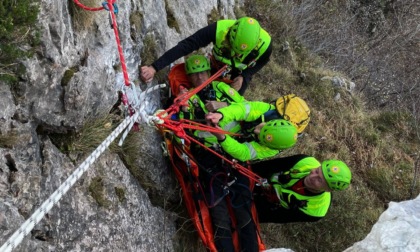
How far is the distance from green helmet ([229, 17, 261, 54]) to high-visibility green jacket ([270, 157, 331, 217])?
1.34 m

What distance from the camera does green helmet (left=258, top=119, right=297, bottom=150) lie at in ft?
12.8

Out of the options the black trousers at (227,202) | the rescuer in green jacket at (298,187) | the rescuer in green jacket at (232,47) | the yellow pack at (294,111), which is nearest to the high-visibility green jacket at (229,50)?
the rescuer in green jacket at (232,47)

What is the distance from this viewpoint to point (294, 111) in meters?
4.25

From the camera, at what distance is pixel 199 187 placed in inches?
168

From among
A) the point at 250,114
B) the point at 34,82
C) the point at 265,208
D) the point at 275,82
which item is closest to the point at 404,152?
the point at 275,82

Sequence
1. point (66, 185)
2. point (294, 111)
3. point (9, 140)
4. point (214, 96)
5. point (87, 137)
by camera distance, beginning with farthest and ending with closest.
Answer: point (214, 96) < point (294, 111) < point (87, 137) < point (9, 140) < point (66, 185)

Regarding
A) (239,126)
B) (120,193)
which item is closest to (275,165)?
(239,126)

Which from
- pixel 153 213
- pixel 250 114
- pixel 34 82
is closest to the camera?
pixel 34 82

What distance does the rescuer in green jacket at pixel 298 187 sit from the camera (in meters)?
4.05

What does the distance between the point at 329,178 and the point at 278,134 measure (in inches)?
25.3

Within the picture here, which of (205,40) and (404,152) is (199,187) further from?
(404,152)

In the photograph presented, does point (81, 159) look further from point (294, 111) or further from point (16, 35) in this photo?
point (294, 111)

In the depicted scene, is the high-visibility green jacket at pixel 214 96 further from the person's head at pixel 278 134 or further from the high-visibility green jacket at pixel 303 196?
the high-visibility green jacket at pixel 303 196

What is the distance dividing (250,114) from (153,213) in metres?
1.35
